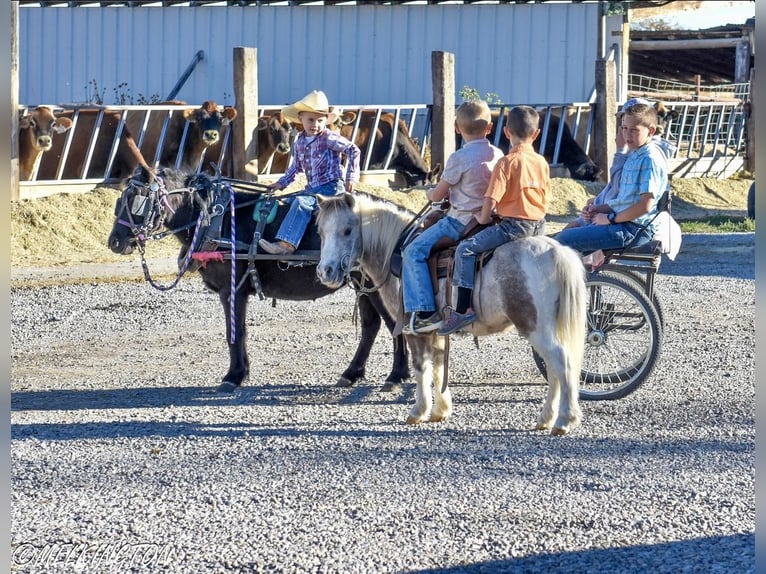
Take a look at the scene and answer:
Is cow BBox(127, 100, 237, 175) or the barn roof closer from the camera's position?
cow BBox(127, 100, 237, 175)

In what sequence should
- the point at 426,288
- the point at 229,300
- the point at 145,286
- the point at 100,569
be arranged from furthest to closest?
the point at 145,286 → the point at 229,300 → the point at 426,288 → the point at 100,569

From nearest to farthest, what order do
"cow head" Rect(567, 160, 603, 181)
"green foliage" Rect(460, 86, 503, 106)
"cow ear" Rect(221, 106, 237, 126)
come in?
"cow ear" Rect(221, 106, 237, 126)
"cow head" Rect(567, 160, 603, 181)
"green foliage" Rect(460, 86, 503, 106)

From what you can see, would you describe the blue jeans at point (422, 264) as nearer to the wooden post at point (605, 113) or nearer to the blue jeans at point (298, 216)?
the blue jeans at point (298, 216)

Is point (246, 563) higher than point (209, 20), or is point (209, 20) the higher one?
point (209, 20)

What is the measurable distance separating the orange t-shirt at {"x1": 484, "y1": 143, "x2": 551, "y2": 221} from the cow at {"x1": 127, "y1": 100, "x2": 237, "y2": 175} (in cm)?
1242

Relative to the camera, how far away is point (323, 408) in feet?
25.7

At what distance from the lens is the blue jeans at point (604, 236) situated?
788 centimetres

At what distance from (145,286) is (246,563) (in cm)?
919

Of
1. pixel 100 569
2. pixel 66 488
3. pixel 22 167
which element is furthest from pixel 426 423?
pixel 22 167

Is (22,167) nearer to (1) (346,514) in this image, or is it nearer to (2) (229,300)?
(2) (229,300)

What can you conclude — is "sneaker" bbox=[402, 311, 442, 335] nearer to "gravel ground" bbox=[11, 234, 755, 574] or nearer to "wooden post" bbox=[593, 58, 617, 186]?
"gravel ground" bbox=[11, 234, 755, 574]

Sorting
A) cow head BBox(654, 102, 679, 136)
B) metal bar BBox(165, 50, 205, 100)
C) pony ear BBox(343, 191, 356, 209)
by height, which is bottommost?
pony ear BBox(343, 191, 356, 209)

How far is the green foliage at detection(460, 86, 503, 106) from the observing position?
25.1 meters

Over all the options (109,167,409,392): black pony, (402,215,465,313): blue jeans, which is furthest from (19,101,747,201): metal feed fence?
(402,215,465,313): blue jeans
